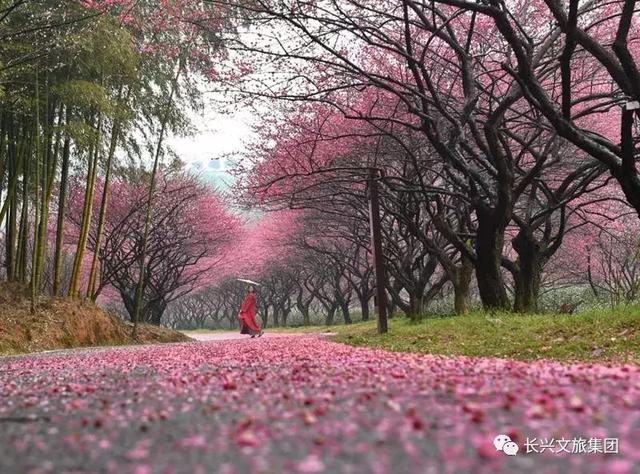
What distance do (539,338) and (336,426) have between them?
5235 mm

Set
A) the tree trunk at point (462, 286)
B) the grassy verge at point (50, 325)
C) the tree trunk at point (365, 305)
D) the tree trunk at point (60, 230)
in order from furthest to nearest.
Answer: the tree trunk at point (365, 305)
the tree trunk at point (462, 286)
the tree trunk at point (60, 230)
the grassy verge at point (50, 325)

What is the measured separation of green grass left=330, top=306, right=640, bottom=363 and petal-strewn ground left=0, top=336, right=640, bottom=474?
295cm

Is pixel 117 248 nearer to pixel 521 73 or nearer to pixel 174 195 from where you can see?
pixel 174 195

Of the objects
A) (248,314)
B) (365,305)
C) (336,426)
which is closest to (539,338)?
(336,426)

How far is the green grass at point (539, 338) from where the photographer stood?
16.9 ft

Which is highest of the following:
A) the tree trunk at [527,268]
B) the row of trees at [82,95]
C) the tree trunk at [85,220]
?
the row of trees at [82,95]

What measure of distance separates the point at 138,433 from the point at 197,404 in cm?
43

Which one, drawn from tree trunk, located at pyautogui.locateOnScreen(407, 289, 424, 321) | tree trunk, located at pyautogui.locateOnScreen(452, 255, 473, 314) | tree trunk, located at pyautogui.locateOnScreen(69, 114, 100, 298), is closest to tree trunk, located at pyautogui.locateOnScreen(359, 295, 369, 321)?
tree trunk, located at pyautogui.locateOnScreen(407, 289, 424, 321)

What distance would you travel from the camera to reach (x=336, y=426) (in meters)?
1.53

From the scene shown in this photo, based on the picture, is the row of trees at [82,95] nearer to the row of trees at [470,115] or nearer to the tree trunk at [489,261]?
the row of trees at [470,115]

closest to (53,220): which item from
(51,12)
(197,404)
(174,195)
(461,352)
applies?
(174,195)

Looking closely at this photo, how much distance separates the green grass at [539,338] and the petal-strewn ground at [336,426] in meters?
2.95

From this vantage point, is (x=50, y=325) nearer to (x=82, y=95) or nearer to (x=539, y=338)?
(x=82, y=95)

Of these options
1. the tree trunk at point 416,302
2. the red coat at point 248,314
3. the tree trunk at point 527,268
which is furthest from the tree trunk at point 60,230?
the tree trunk at point 527,268
